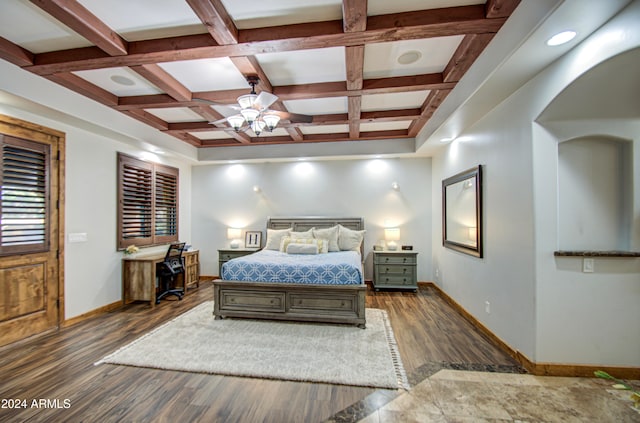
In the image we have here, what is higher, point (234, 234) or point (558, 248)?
point (558, 248)

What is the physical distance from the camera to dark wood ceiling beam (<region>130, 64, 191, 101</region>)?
9.38 ft

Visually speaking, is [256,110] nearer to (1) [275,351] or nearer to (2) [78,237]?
(1) [275,351]

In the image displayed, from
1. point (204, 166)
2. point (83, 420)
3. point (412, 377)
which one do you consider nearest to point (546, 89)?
point (412, 377)

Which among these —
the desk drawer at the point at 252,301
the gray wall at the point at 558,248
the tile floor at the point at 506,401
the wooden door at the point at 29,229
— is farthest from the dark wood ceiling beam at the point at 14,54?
the gray wall at the point at 558,248

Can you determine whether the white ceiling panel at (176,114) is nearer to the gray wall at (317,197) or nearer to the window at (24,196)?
the window at (24,196)

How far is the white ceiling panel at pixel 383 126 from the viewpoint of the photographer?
4.79 meters

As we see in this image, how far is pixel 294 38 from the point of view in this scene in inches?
90.7

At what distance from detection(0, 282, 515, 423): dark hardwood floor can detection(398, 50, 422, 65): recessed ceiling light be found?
2998 mm

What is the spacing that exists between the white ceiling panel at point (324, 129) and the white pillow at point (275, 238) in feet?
6.36

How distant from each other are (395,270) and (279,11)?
14.1ft

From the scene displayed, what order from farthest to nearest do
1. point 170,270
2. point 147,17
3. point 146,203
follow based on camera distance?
point 146,203 → point 170,270 → point 147,17

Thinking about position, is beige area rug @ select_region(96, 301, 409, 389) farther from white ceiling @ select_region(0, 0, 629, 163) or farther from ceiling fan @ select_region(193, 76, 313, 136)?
white ceiling @ select_region(0, 0, 629, 163)

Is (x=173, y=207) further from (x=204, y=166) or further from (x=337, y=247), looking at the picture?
(x=337, y=247)

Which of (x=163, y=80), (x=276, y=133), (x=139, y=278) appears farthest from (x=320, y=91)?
(x=139, y=278)
